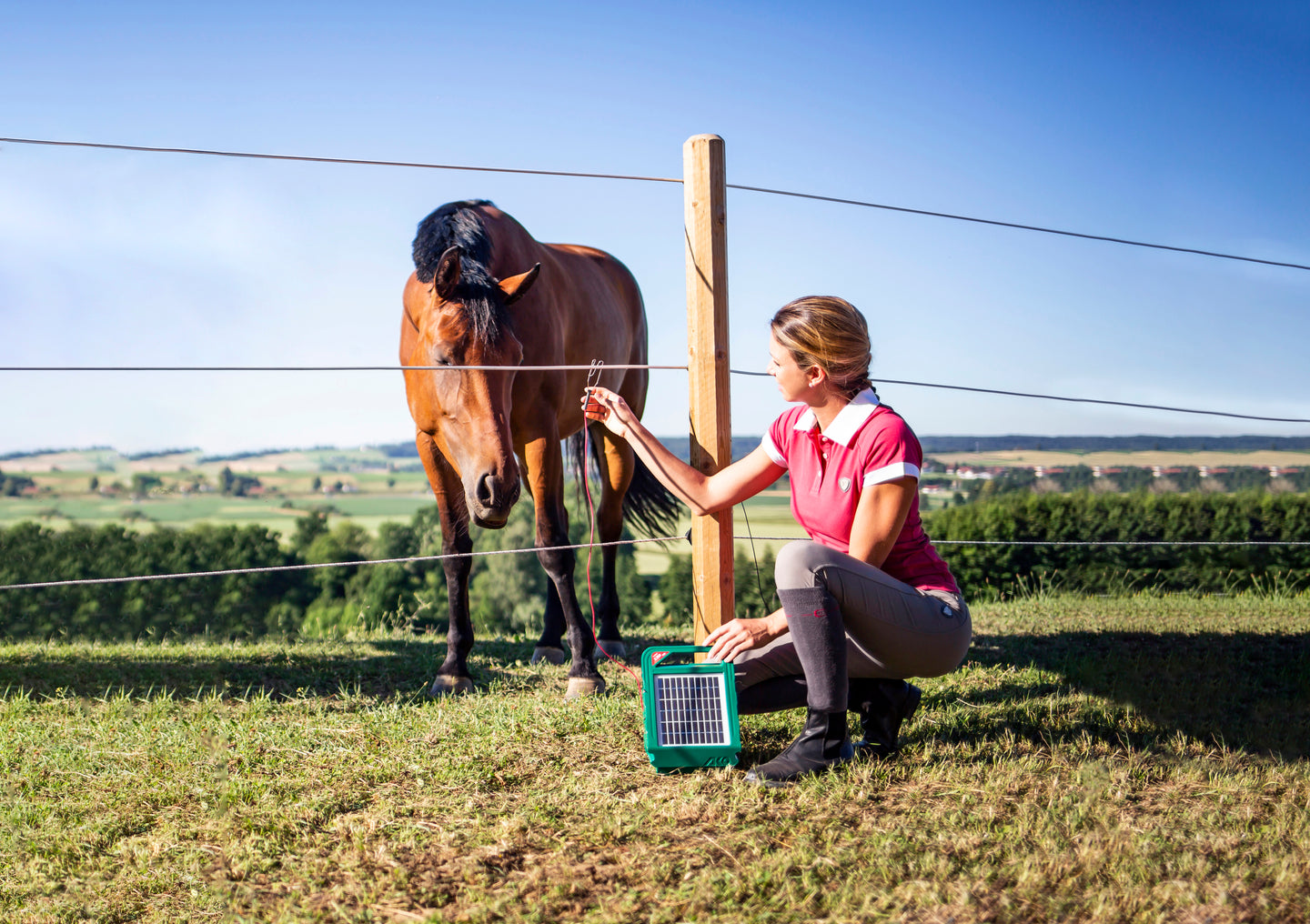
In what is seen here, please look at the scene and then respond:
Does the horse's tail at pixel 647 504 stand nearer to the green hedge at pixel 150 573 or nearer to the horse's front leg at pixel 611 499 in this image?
the horse's front leg at pixel 611 499

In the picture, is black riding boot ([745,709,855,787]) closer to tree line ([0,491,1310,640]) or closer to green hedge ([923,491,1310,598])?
tree line ([0,491,1310,640])

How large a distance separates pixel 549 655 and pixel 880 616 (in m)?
2.84

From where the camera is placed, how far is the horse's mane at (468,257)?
3521mm

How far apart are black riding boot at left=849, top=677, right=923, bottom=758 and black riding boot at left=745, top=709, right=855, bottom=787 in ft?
0.83

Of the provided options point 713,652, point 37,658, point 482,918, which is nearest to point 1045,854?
point 713,652

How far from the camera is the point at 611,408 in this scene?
3012 mm

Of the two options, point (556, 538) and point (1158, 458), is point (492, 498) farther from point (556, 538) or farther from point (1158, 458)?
point (1158, 458)

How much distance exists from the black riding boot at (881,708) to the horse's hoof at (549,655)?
2.38 m

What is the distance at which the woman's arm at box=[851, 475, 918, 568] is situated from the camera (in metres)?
2.47

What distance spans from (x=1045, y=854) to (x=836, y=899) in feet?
1.89

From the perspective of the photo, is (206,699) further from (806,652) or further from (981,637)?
(981,637)

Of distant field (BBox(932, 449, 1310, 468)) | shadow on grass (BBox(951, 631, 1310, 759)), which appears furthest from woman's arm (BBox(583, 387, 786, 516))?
distant field (BBox(932, 449, 1310, 468))

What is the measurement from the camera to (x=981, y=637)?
520 cm

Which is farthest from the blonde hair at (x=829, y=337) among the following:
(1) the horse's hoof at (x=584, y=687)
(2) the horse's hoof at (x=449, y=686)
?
(2) the horse's hoof at (x=449, y=686)
